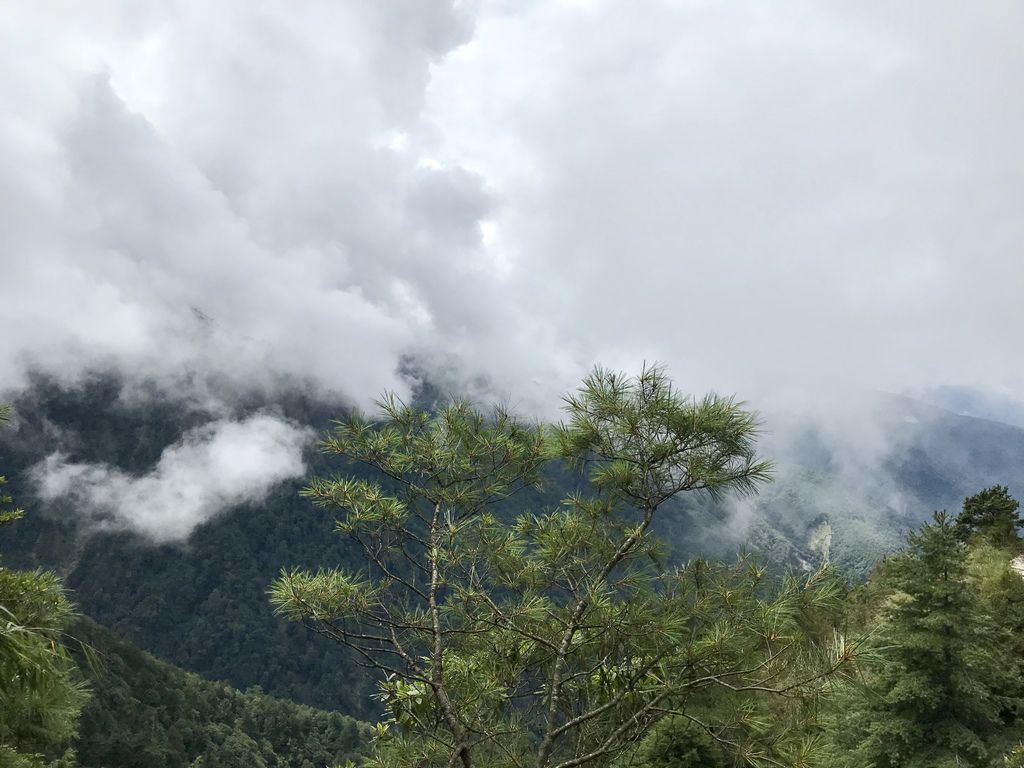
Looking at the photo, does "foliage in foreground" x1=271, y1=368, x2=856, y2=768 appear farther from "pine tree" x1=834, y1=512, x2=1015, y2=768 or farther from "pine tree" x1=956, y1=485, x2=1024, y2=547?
"pine tree" x1=956, y1=485, x2=1024, y2=547

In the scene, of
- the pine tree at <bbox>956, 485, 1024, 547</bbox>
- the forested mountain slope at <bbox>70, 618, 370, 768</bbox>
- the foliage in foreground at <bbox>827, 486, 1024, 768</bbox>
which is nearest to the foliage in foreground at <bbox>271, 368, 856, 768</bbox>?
the foliage in foreground at <bbox>827, 486, 1024, 768</bbox>

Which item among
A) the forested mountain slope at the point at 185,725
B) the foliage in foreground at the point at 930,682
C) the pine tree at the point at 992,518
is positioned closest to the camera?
the foliage in foreground at the point at 930,682

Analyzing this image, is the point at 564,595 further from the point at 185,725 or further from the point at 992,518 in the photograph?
the point at 185,725

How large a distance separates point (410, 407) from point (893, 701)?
11771 mm

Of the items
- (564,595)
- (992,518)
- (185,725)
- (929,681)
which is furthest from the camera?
(185,725)

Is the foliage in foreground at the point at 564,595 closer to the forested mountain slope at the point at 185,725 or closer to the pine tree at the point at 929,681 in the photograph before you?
the pine tree at the point at 929,681

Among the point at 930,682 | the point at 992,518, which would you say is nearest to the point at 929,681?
the point at 930,682

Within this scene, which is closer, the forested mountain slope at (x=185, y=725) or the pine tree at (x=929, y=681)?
the pine tree at (x=929, y=681)

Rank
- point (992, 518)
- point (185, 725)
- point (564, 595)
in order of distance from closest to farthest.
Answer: point (564, 595) → point (992, 518) → point (185, 725)

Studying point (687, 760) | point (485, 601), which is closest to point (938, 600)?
point (687, 760)

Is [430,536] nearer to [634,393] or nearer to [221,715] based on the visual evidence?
[634,393]

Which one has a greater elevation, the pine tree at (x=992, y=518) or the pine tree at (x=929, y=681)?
the pine tree at (x=992, y=518)

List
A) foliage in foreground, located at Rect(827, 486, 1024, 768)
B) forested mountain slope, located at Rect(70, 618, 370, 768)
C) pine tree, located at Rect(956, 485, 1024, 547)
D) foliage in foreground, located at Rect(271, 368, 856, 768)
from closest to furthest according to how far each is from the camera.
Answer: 1. foliage in foreground, located at Rect(271, 368, 856, 768)
2. foliage in foreground, located at Rect(827, 486, 1024, 768)
3. pine tree, located at Rect(956, 485, 1024, 547)
4. forested mountain slope, located at Rect(70, 618, 370, 768)

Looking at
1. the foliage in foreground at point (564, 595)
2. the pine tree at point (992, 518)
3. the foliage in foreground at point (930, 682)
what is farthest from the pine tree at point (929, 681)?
the pine tree at point (992, 518)
